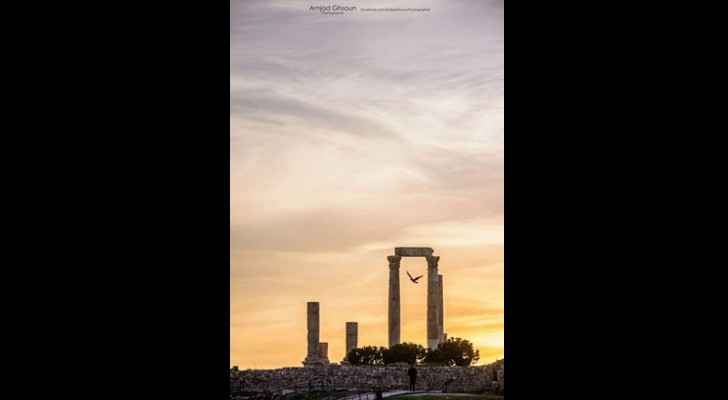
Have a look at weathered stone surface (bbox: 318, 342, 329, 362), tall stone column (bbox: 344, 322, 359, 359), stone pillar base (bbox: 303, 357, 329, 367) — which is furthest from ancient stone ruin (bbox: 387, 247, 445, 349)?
weathered stone surface (bbox: 318, 342, 329, 362)

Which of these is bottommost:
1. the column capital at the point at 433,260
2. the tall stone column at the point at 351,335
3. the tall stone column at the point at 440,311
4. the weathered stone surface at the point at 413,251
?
the tall stone column at the point at 351,335

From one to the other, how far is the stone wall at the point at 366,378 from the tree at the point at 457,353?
3.2 inches

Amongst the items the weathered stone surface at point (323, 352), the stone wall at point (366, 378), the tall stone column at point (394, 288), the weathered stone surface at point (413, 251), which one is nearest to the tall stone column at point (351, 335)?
the stone wall at point (366, 378)

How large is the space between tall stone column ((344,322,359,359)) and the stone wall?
176 millimetres

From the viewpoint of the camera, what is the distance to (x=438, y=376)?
9383mm

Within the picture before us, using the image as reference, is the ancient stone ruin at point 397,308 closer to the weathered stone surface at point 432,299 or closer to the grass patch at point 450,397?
the weathered stone surface at point 432,299

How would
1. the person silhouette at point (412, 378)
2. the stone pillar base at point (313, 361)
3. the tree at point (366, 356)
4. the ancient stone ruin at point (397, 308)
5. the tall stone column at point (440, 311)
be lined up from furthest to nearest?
the tree at point (366, 356) → the stone pillar base at point (313, 361) → the person silhouette at point (412, 378) → the tall stone column at point (440, 311) → the ancient stone ruin at point (397, 308)

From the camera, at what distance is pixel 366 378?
946cm

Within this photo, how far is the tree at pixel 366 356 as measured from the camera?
9807 mm

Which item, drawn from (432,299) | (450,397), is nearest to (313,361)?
(432,299)
